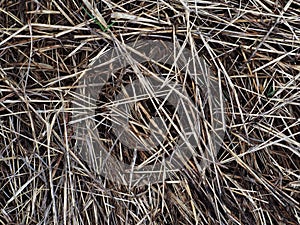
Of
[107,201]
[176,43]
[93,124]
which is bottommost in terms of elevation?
[107,201]

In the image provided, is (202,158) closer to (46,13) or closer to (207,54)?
(207,54)

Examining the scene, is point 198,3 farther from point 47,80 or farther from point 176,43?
point 47,80

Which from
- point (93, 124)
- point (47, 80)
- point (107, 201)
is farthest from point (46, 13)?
point (107, 201)

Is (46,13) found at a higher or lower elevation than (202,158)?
higher

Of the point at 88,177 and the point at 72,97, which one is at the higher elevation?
the point at 72,97

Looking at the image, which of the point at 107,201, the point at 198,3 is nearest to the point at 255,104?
the point at 198,3

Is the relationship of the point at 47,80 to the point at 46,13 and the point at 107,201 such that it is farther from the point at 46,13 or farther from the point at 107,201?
the point at 107,201
